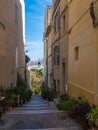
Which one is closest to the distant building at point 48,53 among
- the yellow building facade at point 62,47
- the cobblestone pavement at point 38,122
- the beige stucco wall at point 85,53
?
the yellow building facade at point 62,47

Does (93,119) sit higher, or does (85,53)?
(85,53)

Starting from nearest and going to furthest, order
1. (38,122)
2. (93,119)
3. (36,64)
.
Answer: (93,119), (38,122), (36,64)

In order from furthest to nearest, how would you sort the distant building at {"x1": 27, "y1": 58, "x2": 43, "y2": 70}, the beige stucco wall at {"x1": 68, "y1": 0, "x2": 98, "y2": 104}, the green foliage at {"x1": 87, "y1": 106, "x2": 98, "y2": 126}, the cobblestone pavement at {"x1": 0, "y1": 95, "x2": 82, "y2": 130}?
the distant building at {"x1": 27, "y1": 58, "x2": 43, "y2": 70}, the beige stucco wall at {"x1": 68, "y1": 0, "x2": 98, "y2": 104}, the cobblestone pavement at {"x1": 0, "y1": 95, "x2": 82, "y2": 130}, the green foliage at {"x1": 87, "y1": 106, "x2": 98, "y2": 126}

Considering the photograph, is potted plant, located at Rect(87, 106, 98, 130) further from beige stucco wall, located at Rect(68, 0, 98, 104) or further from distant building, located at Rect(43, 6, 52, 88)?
distant building, located at Rect(43, 6, 52, 88)

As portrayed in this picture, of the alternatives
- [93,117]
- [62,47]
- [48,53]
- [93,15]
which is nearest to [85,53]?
[93,15]

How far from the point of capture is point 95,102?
10.1 meters

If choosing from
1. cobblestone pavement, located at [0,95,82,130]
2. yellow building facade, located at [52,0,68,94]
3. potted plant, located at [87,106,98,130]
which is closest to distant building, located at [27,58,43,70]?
yellow building facade, located at [52,0,68,94]

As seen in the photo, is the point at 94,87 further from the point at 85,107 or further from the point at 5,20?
the point at 5,20

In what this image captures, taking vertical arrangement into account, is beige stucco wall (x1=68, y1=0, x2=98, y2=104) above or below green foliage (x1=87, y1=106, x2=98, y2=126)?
above

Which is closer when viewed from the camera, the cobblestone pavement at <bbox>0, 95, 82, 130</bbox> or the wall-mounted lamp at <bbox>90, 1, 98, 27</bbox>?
the cobblestone pavement at <bbox>0, 95, 82, 130</bbox>

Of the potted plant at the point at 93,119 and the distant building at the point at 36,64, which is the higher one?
the distant building at the point at 36,64

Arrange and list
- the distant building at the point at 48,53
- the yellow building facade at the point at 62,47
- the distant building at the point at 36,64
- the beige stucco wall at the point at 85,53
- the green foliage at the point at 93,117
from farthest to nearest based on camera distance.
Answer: the distant building at the point at 36,64
the distant building at the point at 48,53
the yellow building facade at the point at 62,47
the beige stucco wall at the point at 85,53
the green foliage at the point at 93,117

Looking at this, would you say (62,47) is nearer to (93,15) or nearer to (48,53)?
(93,15)

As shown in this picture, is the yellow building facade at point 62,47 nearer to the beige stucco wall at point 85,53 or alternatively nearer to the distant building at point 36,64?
the beige stucco wall at point 85,53
